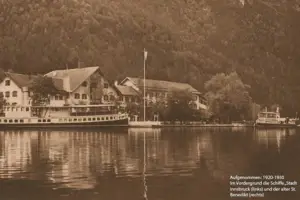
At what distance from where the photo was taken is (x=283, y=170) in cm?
516

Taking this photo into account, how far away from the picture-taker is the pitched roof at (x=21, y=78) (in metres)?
14.9

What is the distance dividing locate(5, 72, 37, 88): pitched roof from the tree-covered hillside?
792 millimetres

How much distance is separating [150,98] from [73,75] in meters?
2.56

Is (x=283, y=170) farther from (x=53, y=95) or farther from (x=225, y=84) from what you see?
(x=53, y=95)

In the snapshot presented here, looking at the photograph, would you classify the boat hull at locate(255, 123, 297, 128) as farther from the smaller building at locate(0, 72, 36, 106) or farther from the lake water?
the lake water

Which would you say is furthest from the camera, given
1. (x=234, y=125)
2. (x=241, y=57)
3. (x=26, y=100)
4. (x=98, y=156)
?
(x=26, y=100)

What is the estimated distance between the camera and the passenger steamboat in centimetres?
1688

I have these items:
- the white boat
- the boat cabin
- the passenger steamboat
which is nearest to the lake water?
the boat cabin

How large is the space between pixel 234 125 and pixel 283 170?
10395 mm

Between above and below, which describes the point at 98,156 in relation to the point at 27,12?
below

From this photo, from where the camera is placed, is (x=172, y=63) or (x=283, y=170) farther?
(x=172, y=63)

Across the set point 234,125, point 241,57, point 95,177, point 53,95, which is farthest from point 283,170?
point 53,95

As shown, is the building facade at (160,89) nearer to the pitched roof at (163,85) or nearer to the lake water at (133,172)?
the pitched roof at (163,85)

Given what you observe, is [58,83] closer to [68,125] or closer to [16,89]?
[16,89]
